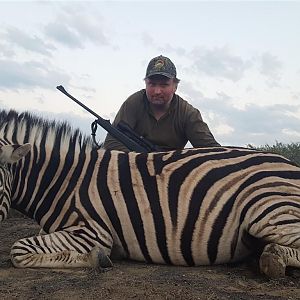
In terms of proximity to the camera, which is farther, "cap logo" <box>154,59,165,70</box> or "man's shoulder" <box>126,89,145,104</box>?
"man's shoulder" <box>126,89,145,104</box>

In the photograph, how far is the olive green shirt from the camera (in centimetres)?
539

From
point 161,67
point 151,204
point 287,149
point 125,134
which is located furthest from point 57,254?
point 287,149

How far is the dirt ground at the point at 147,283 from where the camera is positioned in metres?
2.57

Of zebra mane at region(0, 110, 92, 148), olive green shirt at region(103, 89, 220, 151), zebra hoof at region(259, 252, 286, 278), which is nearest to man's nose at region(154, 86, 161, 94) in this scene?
olive green shirt at region(103, 89, 220, 151)

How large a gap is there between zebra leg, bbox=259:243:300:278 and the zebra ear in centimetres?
179

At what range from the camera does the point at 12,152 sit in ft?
11.2

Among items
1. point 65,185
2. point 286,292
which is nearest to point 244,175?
point 286,292

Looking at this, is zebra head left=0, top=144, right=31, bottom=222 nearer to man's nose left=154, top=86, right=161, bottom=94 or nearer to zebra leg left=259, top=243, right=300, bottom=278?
zebra leg left=259, top=243, right=300, bottom=278

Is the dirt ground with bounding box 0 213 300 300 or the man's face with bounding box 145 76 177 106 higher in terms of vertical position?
the man's face with bounding box 145 76 177 106

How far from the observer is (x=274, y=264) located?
3.02 m

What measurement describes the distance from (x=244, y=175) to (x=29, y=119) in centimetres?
181

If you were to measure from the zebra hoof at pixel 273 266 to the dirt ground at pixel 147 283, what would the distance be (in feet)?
0.15

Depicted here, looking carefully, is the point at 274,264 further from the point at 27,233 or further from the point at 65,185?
the point at 27,233

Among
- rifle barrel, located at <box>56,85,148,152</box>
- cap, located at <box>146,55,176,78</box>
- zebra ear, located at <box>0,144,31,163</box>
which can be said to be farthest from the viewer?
cap, located at <box>146,55,176,78</box>
